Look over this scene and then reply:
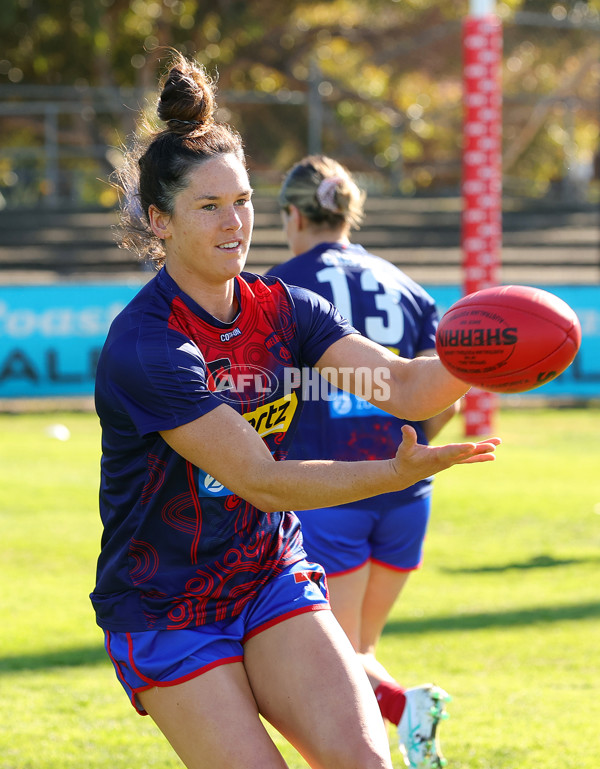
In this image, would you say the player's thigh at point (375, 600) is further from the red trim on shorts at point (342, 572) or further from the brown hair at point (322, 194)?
the brown hair at point (322, 194)

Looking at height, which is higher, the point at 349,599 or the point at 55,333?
the point at 349,599

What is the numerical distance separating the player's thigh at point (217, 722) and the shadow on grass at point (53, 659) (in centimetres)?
310

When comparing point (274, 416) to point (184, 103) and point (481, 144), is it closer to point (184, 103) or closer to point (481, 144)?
point (184, 103)

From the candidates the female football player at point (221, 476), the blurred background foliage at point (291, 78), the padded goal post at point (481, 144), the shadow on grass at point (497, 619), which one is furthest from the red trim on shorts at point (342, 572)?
the blurred background foliage at point (291, 78)

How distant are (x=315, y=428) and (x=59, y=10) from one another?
2370cm

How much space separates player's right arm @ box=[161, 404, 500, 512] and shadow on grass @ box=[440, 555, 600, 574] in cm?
517

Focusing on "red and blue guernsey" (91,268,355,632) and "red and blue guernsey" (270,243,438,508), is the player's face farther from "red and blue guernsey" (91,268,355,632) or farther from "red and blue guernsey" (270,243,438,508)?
"red and blue guernsey" (270,243,438,508)

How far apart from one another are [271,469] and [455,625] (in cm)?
407

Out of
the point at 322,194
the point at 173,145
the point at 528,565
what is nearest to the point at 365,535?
the point at 322,194

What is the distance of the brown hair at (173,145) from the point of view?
3137mm

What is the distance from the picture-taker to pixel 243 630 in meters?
3.06

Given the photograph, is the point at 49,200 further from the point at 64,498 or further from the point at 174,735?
the point at 174,735

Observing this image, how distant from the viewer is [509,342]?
2990mm

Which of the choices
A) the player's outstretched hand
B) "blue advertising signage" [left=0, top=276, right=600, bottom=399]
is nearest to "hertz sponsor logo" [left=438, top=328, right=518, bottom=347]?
the player's outstretched hand
